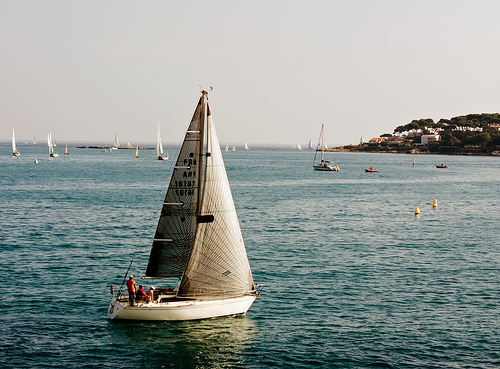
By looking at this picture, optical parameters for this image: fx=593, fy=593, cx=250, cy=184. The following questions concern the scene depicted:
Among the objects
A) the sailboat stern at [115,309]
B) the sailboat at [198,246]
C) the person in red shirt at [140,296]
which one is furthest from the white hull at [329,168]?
the person in red shirt at [140,296]

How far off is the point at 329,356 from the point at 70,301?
54.4ft

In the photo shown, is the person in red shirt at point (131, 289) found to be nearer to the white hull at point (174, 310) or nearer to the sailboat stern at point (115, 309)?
the white hull at point (174, 310)

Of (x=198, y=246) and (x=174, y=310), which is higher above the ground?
(x=198, y=246)

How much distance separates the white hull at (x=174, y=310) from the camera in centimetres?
3105

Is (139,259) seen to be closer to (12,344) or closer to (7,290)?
(7,290)

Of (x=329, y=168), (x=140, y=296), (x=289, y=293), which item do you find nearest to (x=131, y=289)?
(x=140, y=296)

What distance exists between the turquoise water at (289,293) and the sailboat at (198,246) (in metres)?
1.03

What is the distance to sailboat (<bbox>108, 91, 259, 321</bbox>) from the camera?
30.9 metres

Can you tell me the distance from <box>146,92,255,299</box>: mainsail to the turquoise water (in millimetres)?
2337

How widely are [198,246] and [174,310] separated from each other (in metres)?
3.57

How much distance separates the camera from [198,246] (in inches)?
1253

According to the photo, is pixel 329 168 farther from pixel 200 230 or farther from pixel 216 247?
pixel 200 230

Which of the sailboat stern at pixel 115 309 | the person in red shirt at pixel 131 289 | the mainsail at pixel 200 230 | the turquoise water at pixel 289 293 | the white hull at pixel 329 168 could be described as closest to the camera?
the turquoise water at pixel 289 293

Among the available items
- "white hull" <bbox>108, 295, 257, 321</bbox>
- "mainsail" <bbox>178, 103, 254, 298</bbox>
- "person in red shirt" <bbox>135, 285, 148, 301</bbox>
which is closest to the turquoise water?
"white hull" <bbox>108, 295, 257, 321</bbox>
